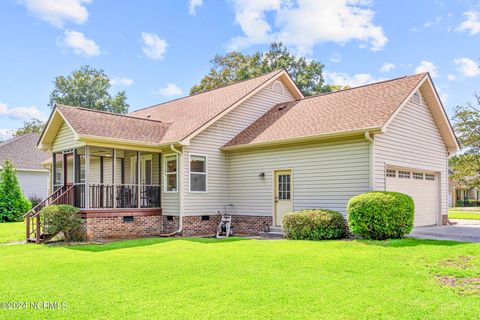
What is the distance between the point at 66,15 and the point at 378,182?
1553 cm

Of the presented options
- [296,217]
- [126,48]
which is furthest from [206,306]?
[126,48]

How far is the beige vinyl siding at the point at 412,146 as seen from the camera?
1266 centimetres

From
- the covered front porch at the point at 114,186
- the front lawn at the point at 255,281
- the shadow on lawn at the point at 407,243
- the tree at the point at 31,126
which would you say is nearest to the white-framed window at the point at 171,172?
the covered front porch at the point at 114,186

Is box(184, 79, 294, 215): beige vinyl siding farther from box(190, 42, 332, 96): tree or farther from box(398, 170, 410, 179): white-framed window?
box(190, 42, 332, 96): tree

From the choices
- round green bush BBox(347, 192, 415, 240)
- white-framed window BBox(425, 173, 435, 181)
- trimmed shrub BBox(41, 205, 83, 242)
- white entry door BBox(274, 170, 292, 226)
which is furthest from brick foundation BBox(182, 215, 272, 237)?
white-framed window BBox(425, 173, 435, 181)

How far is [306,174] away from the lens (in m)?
13.9

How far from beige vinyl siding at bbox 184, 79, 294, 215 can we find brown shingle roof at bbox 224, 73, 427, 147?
14.8 inches

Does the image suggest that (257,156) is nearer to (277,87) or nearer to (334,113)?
(334,113)

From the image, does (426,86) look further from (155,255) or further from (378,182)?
(155,255)

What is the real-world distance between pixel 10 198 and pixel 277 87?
17369mm

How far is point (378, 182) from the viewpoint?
12.4 m

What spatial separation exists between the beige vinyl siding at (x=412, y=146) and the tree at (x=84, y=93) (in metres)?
41.0

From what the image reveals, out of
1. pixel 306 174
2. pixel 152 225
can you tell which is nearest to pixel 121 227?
pixel 152 225

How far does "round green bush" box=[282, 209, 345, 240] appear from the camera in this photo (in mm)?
12219
